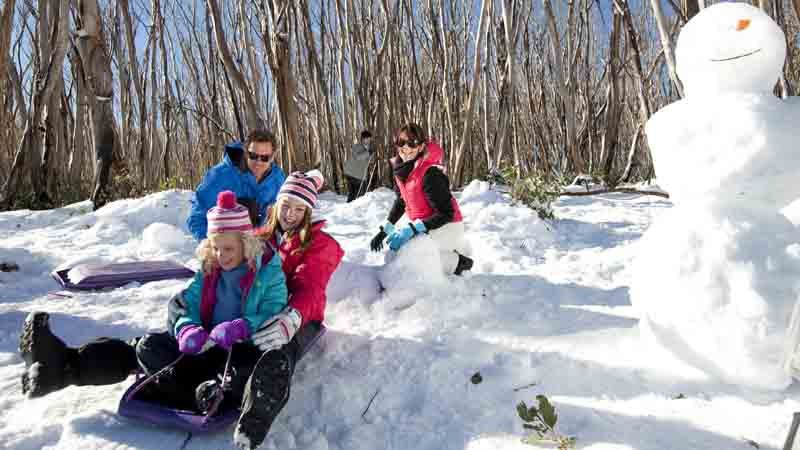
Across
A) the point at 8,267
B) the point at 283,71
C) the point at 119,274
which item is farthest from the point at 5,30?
the point at 119,274

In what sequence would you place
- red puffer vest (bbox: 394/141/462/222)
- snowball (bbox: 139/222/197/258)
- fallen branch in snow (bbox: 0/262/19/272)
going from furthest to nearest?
1. snowball (bbox: 139/222/197/258)
2. fallen branch in snow (bbox: 0/262/19/272)
3. red puffer vest (bbox: 394/141/462/222)

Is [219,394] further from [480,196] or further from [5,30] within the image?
[5,30]

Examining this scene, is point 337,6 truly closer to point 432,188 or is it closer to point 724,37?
point 432,188

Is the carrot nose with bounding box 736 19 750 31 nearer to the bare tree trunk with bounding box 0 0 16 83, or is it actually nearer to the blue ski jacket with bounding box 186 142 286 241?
the blue ski jacket with bounding box 186 142 286 241

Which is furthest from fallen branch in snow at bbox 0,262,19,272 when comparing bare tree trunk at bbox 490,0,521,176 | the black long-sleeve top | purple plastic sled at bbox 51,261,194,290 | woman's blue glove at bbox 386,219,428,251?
bare tree trunk at bbox 490,0,521,176

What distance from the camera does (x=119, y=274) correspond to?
2.20m

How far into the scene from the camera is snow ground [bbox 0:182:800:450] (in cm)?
104

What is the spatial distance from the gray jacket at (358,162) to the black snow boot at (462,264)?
2.90 m

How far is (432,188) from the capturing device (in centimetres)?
198

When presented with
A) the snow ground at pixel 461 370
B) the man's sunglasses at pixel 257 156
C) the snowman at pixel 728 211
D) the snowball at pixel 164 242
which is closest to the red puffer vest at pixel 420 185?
the snow ground at pixel 461 370

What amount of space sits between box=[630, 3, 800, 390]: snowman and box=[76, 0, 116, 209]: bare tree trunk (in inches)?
175

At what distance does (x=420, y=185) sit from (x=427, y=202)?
0.08 m

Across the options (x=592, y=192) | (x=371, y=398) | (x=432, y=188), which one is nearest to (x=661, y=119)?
(x=432, y=188)

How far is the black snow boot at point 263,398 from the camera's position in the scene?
1.03 metres
